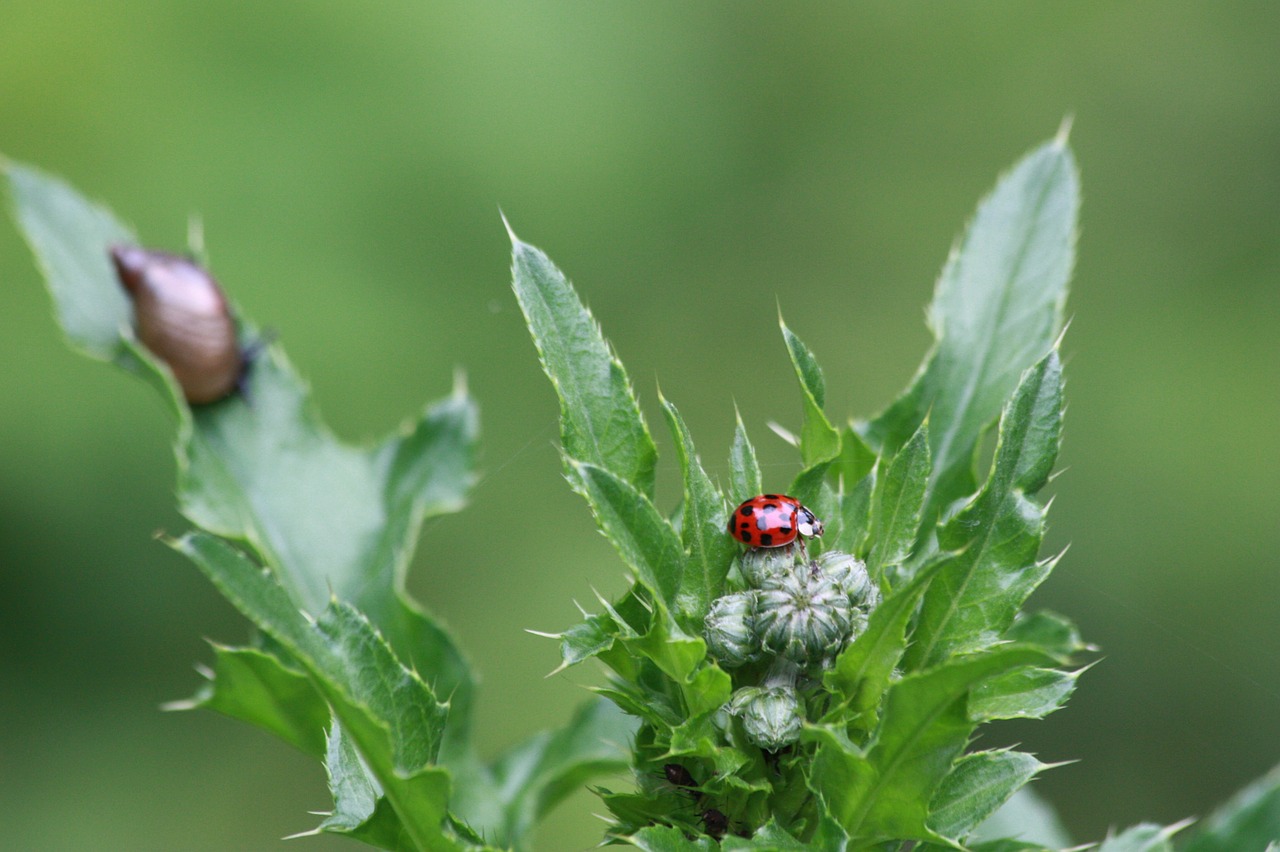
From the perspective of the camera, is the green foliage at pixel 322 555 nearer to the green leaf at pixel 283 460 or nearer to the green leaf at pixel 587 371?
the green leaf at pixel 283 460

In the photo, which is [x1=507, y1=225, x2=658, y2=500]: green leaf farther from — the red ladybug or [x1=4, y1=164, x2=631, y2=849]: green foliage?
[x1=4, y1=164, x2=631, y2=849]: green foliage

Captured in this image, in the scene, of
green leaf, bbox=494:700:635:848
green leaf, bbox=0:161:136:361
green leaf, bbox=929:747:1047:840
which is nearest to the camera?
green leaf, bbox=929:747:1047:840

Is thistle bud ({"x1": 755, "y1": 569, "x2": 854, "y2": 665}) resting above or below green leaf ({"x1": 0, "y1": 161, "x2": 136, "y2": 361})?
below

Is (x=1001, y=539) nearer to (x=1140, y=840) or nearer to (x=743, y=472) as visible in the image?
(x=743, y=472)

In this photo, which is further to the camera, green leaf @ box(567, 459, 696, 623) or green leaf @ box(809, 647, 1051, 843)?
green leaf @ box(567, 459, 696, 623)

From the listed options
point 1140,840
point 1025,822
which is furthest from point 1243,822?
point 1025,822

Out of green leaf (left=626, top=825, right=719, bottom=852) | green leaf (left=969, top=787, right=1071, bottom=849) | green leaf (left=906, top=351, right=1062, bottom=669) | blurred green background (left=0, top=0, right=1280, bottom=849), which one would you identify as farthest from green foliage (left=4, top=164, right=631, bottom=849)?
blurred green background (left=0, top=0, right=1280, bottom=849)

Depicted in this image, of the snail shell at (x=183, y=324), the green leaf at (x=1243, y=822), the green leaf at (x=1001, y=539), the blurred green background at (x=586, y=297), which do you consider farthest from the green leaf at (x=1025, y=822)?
the blurred green background at (x=586, y=297)

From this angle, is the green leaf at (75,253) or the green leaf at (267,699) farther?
the green leaf at (75,253)
